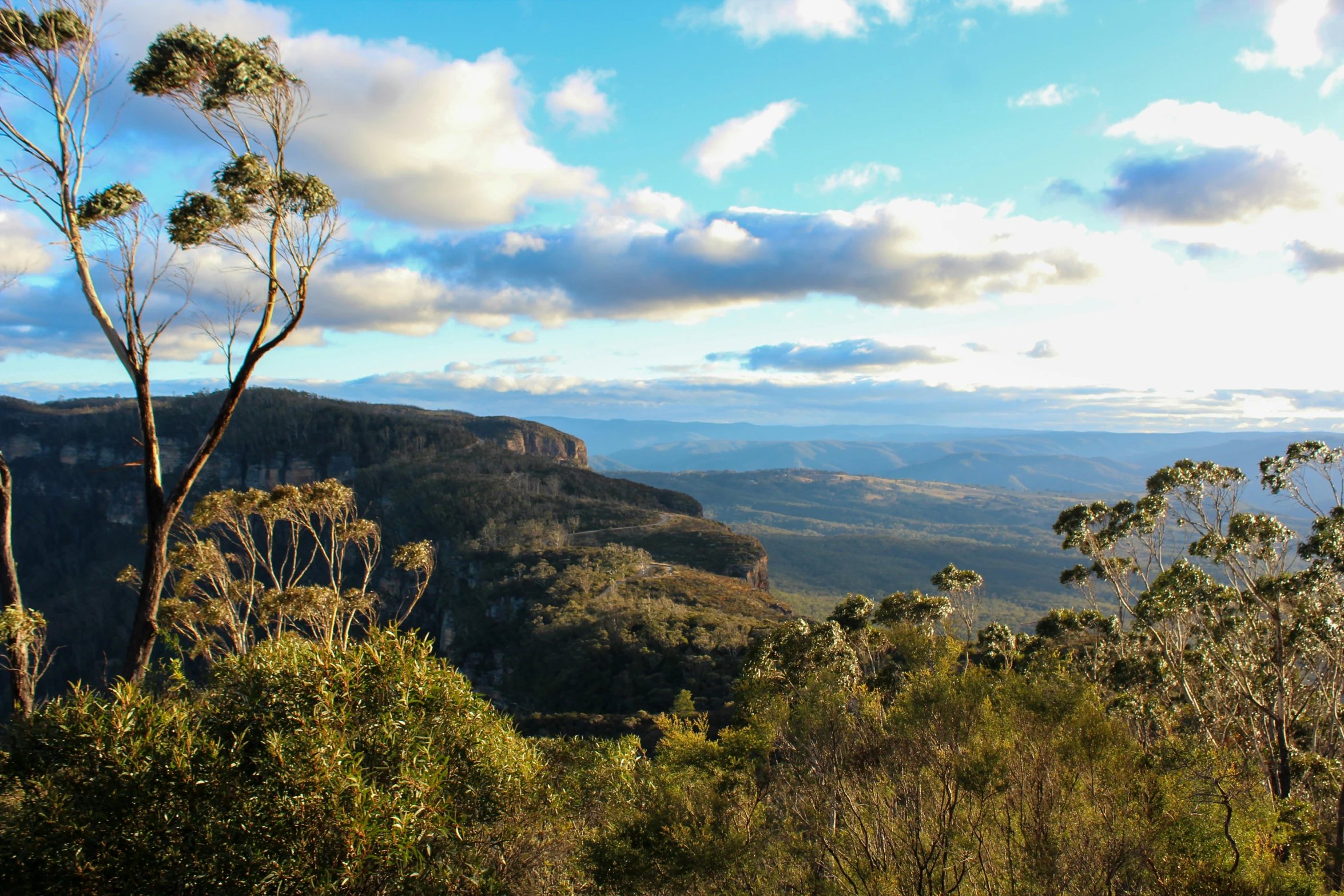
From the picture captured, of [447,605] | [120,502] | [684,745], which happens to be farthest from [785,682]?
[120,502]

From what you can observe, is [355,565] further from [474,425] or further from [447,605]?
[474,425]

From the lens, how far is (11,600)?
425 inches

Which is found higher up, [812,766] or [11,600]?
[11,600]

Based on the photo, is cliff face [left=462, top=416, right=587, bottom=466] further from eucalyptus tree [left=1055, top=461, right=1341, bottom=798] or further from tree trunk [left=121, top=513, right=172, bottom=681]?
tree trunk [left=121, top=513, right=172, bottom=681]

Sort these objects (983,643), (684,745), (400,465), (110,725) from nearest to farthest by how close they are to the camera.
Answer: (110,725)
(684,745)
(983,643)
(400,465)

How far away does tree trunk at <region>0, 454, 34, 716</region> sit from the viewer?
10.3 m

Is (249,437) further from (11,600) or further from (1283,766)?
(1283,766)

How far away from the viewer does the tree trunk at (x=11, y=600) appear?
404 inches

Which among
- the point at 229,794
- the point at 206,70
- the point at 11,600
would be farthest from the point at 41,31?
the point at 229,794

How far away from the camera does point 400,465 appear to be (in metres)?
134

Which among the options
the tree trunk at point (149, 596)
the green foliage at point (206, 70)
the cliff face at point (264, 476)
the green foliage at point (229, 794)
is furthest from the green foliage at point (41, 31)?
the cliff face at point (264, 476)

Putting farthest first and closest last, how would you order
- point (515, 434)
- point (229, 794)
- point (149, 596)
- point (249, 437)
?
point (515, 434), point (249, 437), point (149, 596), point (229, 794)

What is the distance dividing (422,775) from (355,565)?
377 ft

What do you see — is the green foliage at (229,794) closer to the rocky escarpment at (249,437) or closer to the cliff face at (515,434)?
the rocky escarpment at (249,437)
